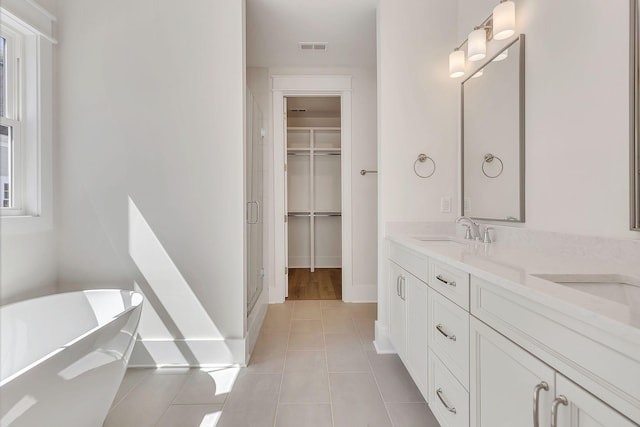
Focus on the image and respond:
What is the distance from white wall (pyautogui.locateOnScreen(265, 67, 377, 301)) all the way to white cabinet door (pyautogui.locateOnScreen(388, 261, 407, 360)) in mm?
1196

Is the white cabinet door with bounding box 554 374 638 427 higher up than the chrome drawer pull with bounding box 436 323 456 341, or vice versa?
the white cabinet door with bounding box 554 374 638 427

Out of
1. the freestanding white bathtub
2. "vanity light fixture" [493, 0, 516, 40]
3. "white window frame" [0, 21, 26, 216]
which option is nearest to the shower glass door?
the freestanding white bathtub

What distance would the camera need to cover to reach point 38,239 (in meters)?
1.97

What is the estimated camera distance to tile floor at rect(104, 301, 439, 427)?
1592 millimetres

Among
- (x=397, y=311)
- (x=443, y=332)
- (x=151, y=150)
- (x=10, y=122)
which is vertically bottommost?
(x=397, y=311)

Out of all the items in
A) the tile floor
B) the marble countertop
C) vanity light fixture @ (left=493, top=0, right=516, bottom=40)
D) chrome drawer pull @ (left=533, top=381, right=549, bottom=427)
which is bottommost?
the tile floor

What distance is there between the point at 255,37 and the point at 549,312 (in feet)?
9.91

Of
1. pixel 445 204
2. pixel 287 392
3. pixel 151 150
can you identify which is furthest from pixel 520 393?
pixel 151 150

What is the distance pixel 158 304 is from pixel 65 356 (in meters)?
1.03

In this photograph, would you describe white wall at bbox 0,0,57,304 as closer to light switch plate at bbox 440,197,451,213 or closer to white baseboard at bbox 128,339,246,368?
white baseboard at bbox 128,339,246,368

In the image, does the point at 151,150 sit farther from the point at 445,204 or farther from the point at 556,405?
the point at 556,405

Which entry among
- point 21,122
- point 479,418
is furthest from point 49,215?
point 479,418

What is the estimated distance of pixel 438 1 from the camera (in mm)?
2334

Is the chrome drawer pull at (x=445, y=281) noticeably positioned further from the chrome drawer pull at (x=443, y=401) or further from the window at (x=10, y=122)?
the window at (x=10, y=122)
